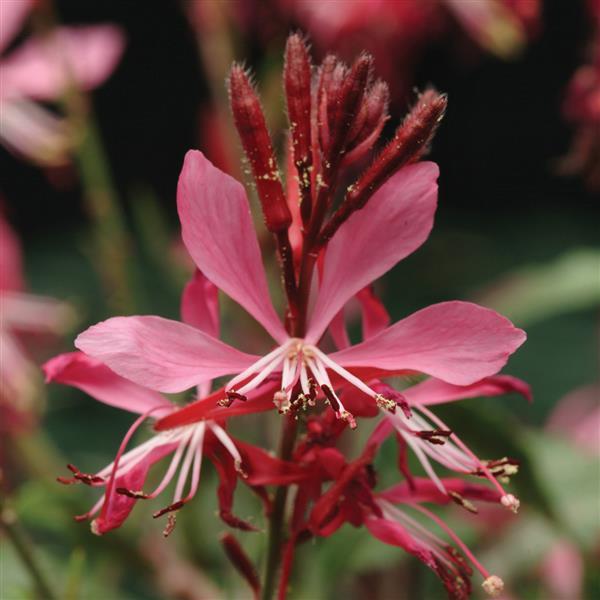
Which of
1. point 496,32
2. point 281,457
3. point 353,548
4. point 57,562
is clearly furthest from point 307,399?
point 496,32

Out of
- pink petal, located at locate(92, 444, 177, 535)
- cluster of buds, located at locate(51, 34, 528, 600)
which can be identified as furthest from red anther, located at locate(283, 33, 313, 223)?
pink petal, located at locate(92, 444, 177, 535)

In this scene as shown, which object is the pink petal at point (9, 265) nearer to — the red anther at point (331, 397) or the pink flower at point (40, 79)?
the pink flower at point (40, 79)

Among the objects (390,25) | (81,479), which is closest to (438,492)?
(81,479)

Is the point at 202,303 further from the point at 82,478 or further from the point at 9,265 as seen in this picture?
the point at 9,265

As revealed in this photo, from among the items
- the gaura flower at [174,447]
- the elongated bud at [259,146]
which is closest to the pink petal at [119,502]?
the gaura flower at [174,447]

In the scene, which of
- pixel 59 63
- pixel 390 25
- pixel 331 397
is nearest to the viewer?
pixel 331 397

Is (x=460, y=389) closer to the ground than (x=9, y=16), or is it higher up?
closer to the ground
